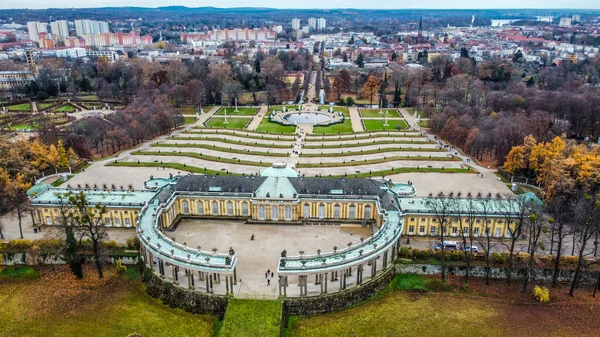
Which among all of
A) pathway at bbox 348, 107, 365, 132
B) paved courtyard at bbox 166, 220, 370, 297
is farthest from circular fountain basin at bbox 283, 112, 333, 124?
paved courtyard at bbox 166, 220, 370, 297

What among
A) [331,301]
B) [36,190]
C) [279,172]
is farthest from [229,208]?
[36,190]

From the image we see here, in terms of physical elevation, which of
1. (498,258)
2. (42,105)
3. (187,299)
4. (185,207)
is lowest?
(187,299)

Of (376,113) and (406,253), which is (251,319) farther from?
(376,113)

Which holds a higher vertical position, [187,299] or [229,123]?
[229,123]

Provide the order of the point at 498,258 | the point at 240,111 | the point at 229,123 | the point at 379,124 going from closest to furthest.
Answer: the point at 498,258 < the point at 379,124 < the point at 229,123 < the point at 240,111

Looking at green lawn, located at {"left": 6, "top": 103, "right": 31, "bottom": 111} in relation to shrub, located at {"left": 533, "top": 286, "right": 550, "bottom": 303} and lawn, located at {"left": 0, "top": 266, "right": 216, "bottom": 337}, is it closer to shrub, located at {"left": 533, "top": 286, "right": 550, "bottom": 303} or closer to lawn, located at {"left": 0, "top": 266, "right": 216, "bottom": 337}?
lawn, located at {"left": 0, "top": 266, "right": 216, "bottom": 337}

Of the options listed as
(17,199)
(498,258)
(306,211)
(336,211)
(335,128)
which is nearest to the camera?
(498,258)

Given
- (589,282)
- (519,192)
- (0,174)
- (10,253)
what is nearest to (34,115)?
(0,174)

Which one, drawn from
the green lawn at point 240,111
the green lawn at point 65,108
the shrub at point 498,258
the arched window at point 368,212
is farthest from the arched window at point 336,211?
the green lawn at point 65,108
